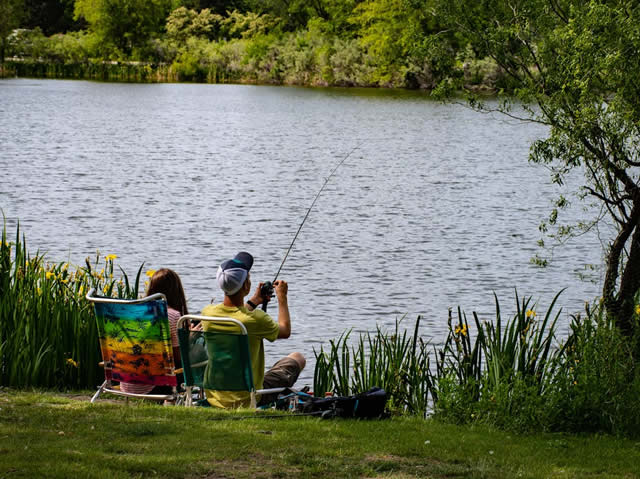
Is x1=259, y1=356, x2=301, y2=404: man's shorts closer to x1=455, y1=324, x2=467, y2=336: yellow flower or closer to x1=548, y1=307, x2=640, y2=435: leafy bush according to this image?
x1=455, y1=324, x2=467, y2=336: yellow flower

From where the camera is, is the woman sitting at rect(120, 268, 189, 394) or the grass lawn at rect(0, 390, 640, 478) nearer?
the grass lawn at rect(0, 390, 640, 478)

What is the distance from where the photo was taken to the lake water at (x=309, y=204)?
14227mm

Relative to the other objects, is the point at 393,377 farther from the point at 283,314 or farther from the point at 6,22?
the point at 6,22

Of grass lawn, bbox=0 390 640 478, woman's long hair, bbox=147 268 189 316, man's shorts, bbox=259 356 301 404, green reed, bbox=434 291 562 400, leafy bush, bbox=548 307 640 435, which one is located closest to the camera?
grass lawn, bbox=0 390 640 478

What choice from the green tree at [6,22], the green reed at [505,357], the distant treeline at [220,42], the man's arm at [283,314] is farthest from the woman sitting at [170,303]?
the green tree at [6,22]

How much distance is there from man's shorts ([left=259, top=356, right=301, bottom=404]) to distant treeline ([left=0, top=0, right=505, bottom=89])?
62.0 m

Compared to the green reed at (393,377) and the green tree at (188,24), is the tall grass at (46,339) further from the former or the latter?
the green tree at (188,24)

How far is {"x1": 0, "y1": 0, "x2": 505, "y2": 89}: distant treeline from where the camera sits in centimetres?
7425

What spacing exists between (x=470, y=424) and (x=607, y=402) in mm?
889

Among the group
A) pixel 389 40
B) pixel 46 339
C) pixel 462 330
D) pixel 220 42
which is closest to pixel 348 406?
pixel 462 330

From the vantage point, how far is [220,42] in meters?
88.1

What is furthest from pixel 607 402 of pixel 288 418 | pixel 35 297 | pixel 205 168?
pixel 205 168

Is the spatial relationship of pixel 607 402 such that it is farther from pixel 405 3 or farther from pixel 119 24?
pixel 119 24

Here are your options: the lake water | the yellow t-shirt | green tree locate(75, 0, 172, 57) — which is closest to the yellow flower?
the yellow t-shirt
